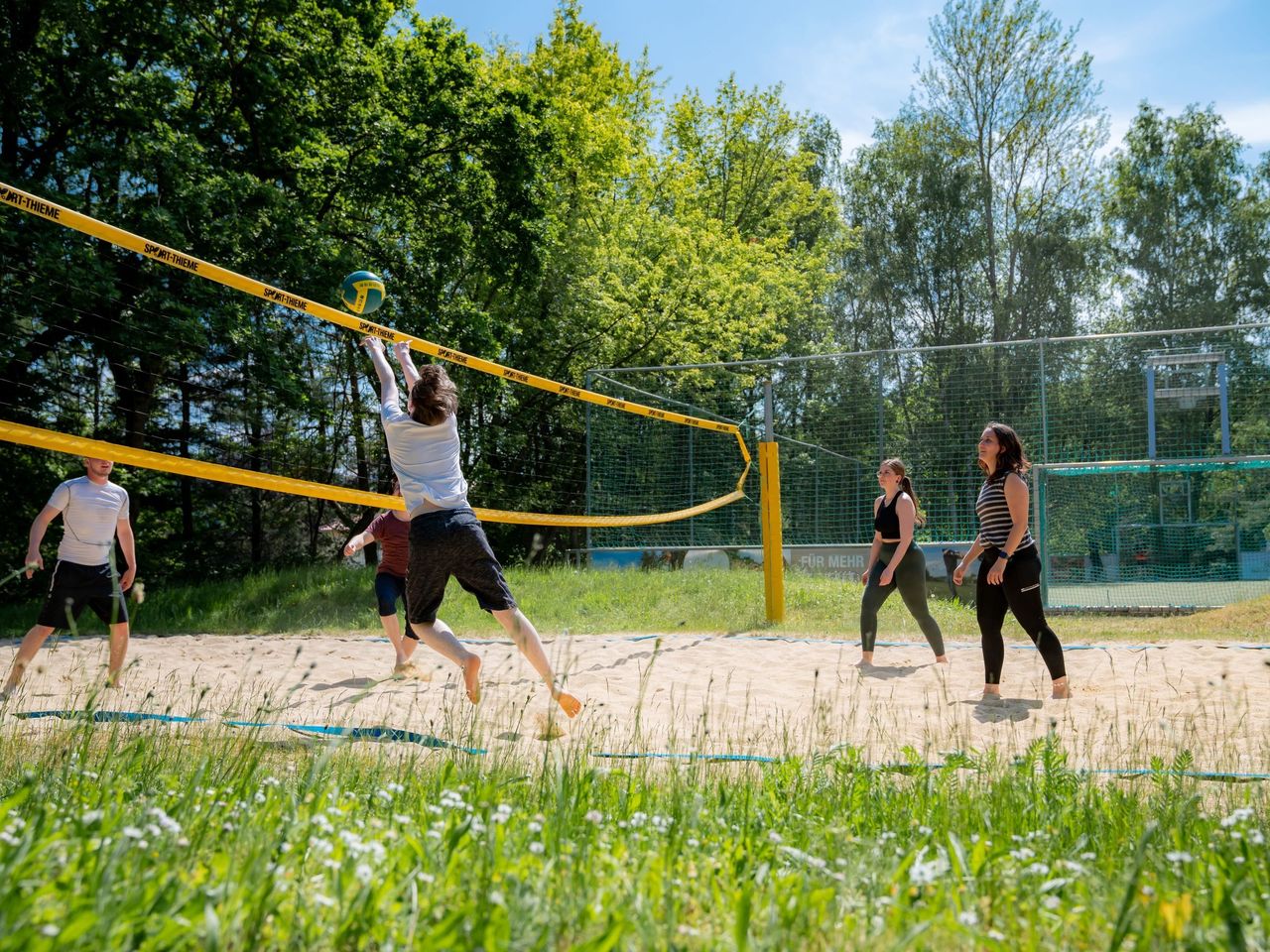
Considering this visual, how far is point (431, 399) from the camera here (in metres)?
4.62

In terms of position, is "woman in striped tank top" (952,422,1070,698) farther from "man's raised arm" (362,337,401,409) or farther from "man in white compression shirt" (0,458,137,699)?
"man in white compression shirt" (0,458,137,699)

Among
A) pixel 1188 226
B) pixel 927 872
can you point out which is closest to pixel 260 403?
pixel 927 872

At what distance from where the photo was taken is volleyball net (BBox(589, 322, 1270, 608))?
1305cm

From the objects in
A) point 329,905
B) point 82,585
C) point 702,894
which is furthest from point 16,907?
point 82,585

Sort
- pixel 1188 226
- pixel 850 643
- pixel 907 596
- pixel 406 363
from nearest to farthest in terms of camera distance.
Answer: pixel 406 363
pixel 907 596
pixel 850 643
pixel 1188 226

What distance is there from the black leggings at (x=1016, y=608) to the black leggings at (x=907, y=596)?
1.17 metres

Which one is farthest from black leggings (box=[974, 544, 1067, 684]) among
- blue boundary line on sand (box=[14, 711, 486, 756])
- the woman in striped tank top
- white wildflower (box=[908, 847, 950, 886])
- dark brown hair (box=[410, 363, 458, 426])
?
white wildflower (box=[908, 847, 950, 886])

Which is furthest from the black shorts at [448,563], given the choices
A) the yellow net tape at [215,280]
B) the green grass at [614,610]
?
the green grass at [614,610]

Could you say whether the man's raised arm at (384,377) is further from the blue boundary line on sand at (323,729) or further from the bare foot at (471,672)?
the blue boundary line on sand at (323,729)

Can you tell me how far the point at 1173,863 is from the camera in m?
2.10

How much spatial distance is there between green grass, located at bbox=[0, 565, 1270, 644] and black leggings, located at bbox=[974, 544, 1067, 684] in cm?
328

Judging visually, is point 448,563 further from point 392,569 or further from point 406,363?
point 392,569

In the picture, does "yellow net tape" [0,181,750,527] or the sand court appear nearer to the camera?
the sand court

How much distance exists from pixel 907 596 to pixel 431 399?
12.8ft
